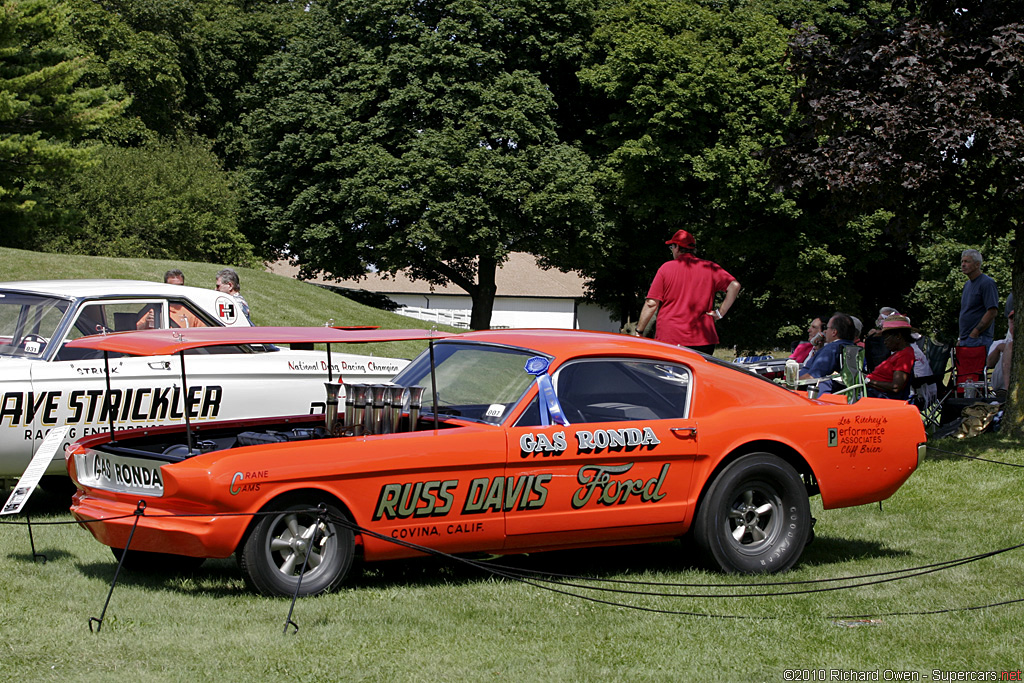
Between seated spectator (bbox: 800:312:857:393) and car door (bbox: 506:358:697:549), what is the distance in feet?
20.8

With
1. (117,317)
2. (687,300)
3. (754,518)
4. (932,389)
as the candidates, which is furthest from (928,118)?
(117,317)

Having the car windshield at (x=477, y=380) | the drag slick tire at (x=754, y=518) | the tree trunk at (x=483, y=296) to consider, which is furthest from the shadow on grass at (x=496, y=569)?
the tree trunk at (x=483, y=296)

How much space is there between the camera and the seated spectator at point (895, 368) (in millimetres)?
11820

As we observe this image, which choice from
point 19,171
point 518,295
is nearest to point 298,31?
point 19,171

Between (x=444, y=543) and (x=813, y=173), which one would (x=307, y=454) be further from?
(x=813, y=173)

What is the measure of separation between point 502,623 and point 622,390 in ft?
6.02

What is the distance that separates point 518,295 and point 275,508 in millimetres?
75546

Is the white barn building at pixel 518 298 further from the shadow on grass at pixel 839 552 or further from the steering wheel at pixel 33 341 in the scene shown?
the shadow on grass at pixel 839 552

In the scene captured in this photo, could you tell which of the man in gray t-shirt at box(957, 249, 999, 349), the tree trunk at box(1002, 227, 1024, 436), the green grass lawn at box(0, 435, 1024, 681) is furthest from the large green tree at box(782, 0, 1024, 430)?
the green grass lawn at box(0, 435, 1024, 681)

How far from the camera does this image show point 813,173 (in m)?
12.4

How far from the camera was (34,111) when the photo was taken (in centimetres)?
3547

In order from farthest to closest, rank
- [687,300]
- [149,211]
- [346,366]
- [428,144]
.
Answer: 1. [149,211]
2. [428,144]
3. [687,300]
4. [346,366]

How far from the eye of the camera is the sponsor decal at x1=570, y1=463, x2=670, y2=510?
6.29 metres

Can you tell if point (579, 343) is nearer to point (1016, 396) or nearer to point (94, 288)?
point (94, 288)
